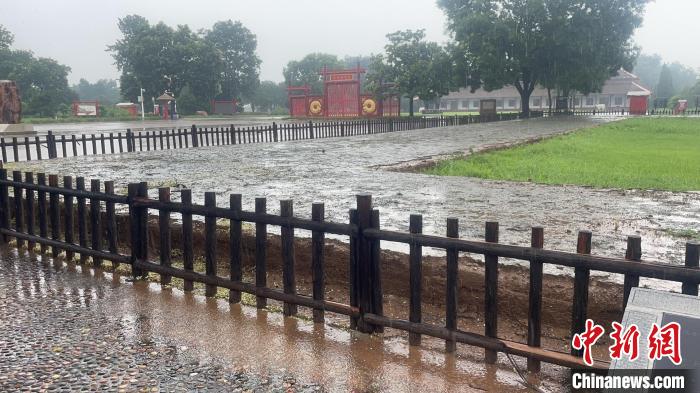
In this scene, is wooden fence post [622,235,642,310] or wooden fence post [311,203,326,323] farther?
wooden fence post [311,203,326,323]

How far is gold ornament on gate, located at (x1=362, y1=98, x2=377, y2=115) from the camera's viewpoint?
43312mm

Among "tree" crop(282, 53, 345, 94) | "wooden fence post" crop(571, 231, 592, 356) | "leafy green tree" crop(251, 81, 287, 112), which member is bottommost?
"wooden fence post" crop(571, 231, 592, 356)

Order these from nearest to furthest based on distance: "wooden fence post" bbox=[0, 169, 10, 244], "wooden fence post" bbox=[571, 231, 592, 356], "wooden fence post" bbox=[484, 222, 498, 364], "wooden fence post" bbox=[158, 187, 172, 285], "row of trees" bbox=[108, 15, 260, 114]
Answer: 1. "wooden fence post" bbox=[571, 231, 592, 356]
2. "wooden fence post" bbox=[484, 222, 498, 364]
3. "wooden fence post" bbox=[158, 187, 172, 285]
4. "wooden fence post" bbox=[0, 169, 10, 244]
5. "row of trees" bbox=[108, 15, 260, 114]

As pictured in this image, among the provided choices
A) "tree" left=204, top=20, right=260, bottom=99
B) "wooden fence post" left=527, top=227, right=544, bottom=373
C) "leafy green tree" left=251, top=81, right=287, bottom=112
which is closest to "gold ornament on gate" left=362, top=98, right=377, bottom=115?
"tree" left=204, top=20, right=260, bottom=99

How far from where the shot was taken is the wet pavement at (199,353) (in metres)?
3.23

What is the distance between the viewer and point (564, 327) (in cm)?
432

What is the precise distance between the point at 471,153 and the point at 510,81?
1265 inches

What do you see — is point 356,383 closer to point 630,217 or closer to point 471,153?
point 630,217

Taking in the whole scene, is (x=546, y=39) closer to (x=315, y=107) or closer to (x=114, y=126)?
(x=315, y=107)

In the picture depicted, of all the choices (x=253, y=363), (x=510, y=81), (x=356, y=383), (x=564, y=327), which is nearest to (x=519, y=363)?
(x=564, y=327)

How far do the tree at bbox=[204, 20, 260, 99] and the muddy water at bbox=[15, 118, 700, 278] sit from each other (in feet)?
213

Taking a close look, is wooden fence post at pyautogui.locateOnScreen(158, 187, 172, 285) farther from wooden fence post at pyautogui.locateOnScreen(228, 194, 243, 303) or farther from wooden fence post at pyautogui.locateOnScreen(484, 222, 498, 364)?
wooden fence post at pyautogui.locateOnScreen(484, 222, 498, 364)

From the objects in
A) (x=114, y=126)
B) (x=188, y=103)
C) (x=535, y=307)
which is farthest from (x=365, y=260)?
(x=188, y=103)

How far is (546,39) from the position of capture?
41.2 metres
